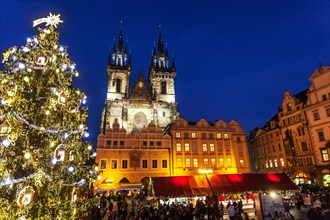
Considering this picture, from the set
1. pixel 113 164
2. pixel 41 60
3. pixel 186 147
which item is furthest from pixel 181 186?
pixel 186 147

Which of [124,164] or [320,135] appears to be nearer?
[320,135]

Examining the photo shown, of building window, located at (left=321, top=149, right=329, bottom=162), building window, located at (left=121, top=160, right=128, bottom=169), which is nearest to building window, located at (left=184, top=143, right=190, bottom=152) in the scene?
building window, located at (left=121, top=160, right=128, bottom=169)

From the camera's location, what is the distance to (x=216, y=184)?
60.0 feet

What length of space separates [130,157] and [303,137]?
29.0 meters

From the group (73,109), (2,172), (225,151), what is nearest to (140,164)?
(225,151)

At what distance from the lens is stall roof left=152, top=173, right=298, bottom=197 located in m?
17.5

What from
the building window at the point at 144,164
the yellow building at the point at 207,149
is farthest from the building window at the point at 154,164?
the yellow building at the point at 207,149

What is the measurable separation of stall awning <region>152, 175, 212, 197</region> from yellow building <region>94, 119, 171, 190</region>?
14.1 meters

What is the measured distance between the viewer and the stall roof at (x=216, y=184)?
57.5ft

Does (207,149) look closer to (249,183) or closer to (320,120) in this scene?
(320,120)

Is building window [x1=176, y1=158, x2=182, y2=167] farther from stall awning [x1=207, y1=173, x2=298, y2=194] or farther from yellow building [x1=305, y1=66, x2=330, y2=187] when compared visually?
yellow building [x1=305, y1=66, x2=330, y2=187]

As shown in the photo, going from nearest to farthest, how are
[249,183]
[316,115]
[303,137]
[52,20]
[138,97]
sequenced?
[52,20]
[249,183]
[316,115]
[303,137]
[138,97]

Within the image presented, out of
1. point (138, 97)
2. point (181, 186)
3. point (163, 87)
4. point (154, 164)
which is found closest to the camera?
point (181, 186)

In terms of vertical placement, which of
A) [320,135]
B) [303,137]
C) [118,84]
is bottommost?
[320,135]
